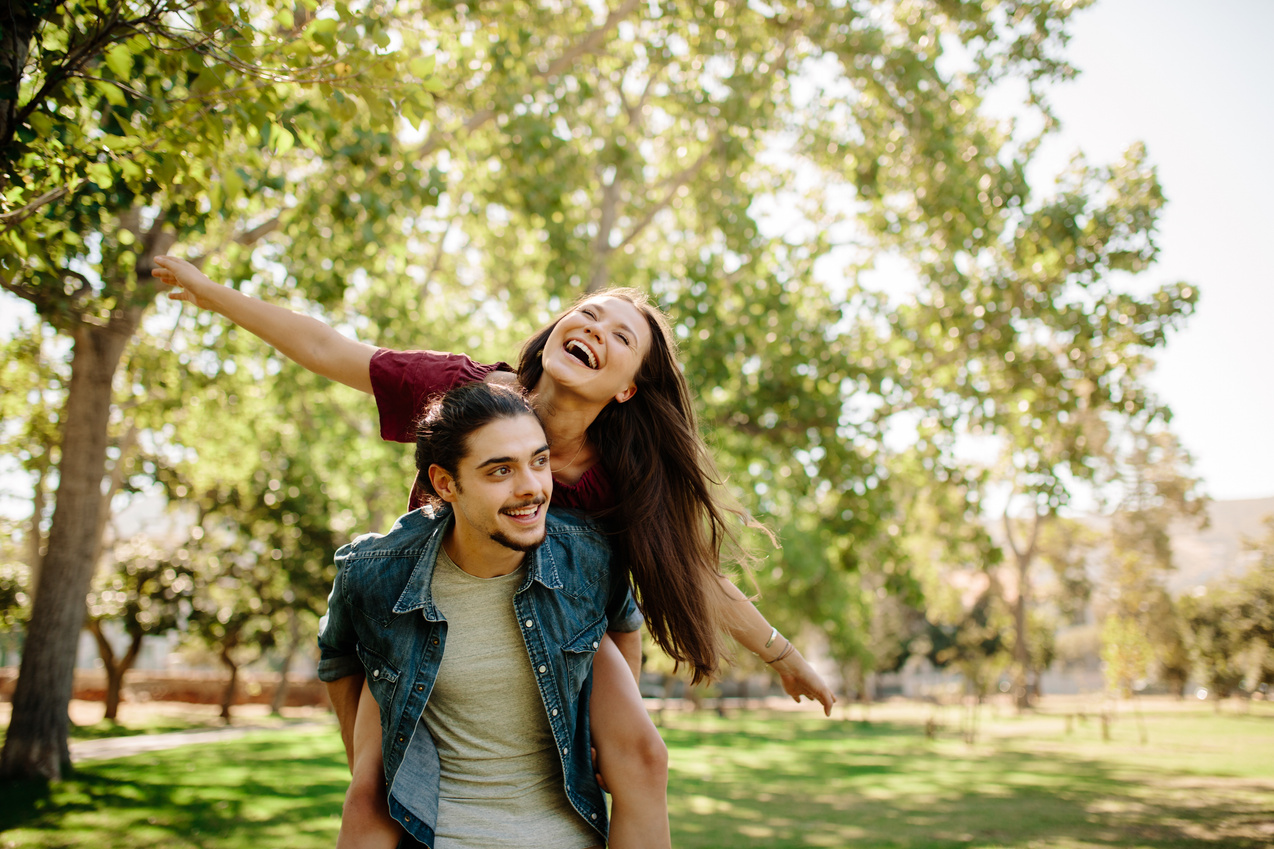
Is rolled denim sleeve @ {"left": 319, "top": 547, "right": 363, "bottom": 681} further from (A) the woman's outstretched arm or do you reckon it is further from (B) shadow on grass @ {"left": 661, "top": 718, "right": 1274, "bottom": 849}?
(B) shadow on grass @ {"left": 661, "top": 718, "right": 1274, "bottom": 849}

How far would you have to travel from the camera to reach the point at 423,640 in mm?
2570

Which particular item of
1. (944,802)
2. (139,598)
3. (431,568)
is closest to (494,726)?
(431,568)

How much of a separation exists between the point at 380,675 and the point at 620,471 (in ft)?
3.70

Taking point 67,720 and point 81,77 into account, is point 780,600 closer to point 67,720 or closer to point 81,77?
point 67,720

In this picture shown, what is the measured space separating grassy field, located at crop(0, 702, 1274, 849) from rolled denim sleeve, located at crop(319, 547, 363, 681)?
15.8 ft

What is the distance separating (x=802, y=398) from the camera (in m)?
10.8

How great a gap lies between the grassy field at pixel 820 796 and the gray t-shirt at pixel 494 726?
16.6 ft

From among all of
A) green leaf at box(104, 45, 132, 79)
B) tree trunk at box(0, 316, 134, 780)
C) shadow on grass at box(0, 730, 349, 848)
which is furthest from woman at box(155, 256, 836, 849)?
tree trunk at box(0, 316, 134, 780)

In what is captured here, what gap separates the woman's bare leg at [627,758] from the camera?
259 centimetres

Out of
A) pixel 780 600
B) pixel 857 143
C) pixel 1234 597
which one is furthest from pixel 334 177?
pixel 1234 597

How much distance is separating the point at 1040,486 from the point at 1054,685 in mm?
54016

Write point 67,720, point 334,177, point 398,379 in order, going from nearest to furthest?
point 398,379
point 334,177
point 67,720

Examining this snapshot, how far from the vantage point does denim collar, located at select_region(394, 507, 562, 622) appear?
8.42ft

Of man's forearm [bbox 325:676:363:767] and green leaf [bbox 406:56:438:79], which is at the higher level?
green leaf [bbox 406:56:438:79]
